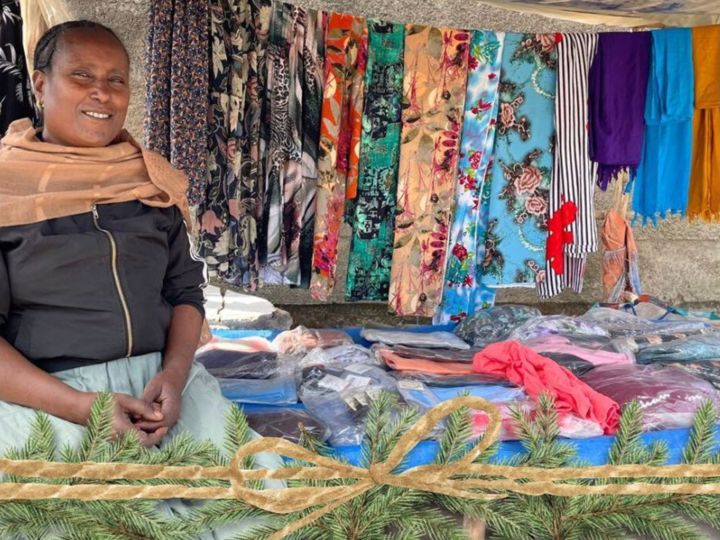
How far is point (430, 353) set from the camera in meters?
2.82

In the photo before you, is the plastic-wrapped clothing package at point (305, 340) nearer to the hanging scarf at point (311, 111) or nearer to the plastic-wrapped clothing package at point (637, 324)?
the hanging scarf at point (311, 111)

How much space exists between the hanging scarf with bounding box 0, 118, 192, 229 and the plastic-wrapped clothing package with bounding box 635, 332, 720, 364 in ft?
6.38

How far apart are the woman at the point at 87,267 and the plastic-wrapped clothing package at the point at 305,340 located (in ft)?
3.38

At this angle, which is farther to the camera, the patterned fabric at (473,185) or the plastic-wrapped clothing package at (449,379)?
the patterned fabric at (473,185)

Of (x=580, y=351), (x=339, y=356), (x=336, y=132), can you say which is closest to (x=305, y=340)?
(x=339, y=356)

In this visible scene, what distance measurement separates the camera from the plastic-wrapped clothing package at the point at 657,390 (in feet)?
7.07

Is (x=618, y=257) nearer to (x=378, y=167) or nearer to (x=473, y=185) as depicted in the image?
(x=473, y=185)

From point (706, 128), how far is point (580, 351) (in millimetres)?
1414

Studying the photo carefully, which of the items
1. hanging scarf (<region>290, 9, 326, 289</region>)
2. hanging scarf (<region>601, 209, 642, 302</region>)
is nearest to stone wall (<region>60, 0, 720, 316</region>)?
hanging scarf (<region>601, 209, 642, 302</region>)

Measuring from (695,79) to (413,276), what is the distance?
1.59m

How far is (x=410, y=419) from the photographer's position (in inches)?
52.3

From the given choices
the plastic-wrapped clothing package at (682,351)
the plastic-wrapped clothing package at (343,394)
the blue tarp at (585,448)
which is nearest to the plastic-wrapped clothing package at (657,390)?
the blue tarp at (585,448)

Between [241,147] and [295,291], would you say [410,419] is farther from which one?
[295,291]

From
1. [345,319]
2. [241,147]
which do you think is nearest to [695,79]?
[241,147]
